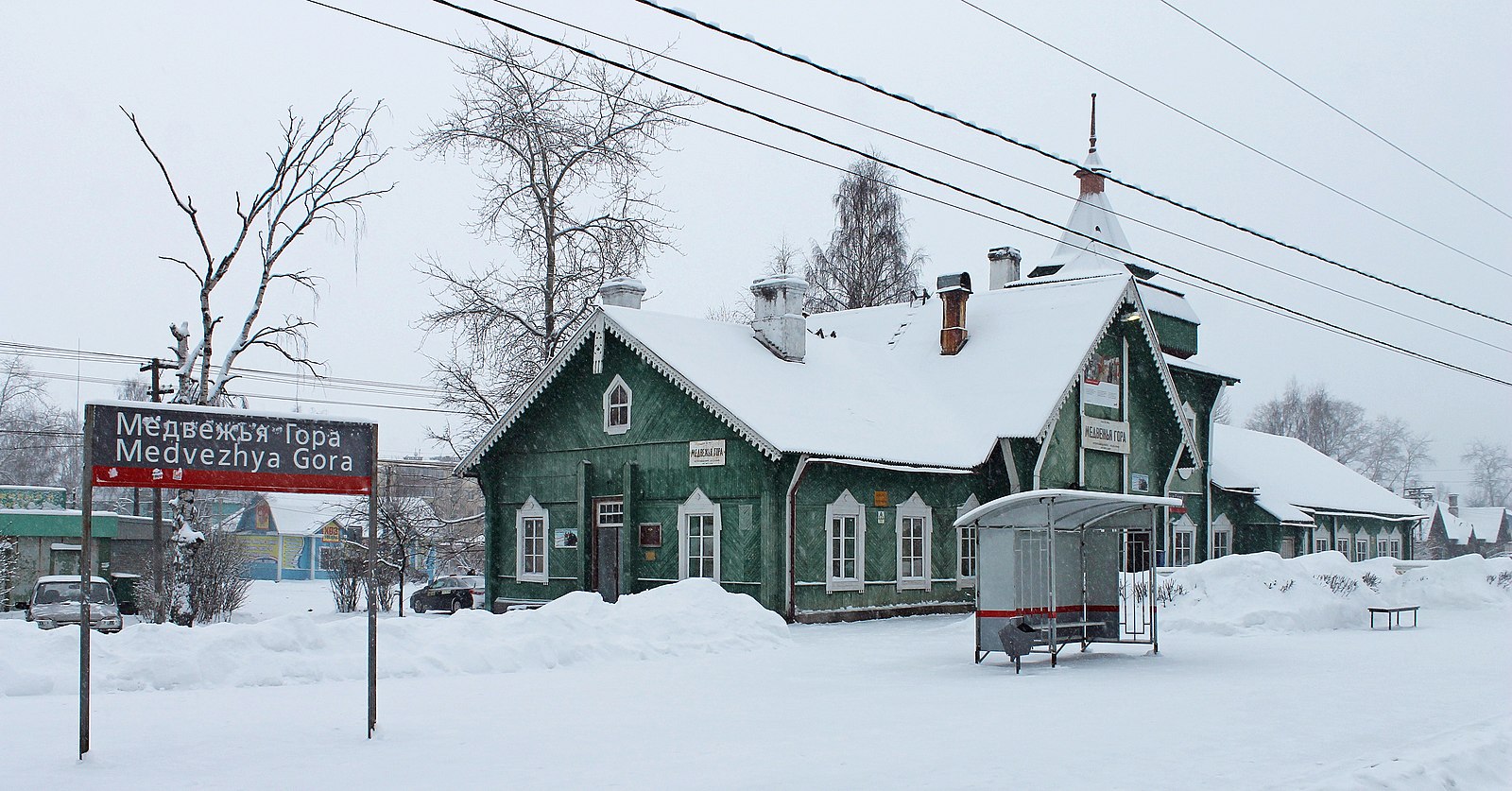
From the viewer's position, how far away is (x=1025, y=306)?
1345 inches

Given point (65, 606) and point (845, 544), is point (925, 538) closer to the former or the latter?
point (845, 544)

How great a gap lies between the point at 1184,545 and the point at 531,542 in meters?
21.5

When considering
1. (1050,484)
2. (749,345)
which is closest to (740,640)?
(749,345)

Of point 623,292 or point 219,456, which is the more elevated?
point 623,292

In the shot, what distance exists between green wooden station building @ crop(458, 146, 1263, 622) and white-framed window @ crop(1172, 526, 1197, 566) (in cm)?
594

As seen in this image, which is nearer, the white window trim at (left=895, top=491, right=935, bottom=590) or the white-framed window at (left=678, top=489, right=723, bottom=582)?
the white-framed window at (left=678, top=489, right=723, bottom=582)

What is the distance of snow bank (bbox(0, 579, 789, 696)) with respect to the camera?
1415cm

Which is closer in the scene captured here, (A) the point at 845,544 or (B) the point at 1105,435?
(A) the point at 845,544

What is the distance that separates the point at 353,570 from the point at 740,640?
20720 millimetres

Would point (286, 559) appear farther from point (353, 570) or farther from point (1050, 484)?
point (1050, 484)

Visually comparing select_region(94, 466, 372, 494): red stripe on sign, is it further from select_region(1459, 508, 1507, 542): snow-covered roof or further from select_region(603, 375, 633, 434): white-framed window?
select_region(1459, 508, 1507, 542): snow-covered roof

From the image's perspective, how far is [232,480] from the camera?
10.4m

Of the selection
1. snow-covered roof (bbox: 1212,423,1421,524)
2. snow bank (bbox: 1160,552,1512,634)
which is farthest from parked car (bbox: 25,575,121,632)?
snow-covered roof (bbox: 1212,423,1421,524)

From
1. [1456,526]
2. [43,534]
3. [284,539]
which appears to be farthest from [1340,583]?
[1456,526]
